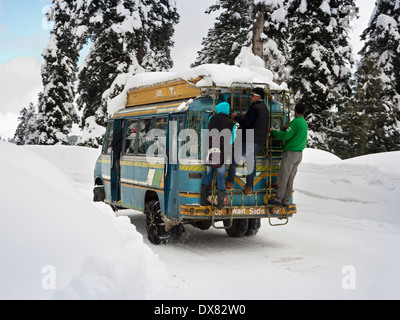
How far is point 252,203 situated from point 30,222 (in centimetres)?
480

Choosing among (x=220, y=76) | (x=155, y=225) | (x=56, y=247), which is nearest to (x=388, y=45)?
(x=220, y=76)

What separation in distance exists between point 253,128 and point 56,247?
15.6 ft

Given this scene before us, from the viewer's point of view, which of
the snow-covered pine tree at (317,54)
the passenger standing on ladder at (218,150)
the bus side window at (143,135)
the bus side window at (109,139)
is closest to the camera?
the passenger standing on ladder at (218,150)

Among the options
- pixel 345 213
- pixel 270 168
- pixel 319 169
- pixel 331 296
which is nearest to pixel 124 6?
pixel 319 169

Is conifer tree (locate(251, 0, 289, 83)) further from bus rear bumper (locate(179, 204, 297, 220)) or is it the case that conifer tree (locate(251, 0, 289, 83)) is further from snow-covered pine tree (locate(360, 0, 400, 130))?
bus rear bumper (locate(179, 204, 297, 220))

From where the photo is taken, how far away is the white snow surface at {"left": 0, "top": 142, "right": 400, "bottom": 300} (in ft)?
14.8

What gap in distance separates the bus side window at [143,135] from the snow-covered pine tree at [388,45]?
18300 mm

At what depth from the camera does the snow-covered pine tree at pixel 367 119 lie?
61.3 ft

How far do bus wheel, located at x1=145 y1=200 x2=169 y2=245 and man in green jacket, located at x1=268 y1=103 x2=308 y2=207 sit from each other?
208 centimetres

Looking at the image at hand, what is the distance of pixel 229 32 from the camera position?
3438 cm

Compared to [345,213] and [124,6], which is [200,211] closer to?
[345,213]

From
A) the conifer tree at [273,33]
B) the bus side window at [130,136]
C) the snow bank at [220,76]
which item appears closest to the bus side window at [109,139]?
the bus side window at [130,136]

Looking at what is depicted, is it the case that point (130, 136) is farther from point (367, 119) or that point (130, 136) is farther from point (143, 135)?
point (367, 119)

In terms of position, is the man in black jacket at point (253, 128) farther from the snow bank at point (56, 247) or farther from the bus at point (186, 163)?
the snow bank at point (56, 247)
